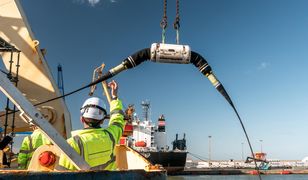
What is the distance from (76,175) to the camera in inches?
98.1

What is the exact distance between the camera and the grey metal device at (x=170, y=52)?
4.68 m

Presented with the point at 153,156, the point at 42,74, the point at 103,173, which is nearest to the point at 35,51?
the point at 42,74

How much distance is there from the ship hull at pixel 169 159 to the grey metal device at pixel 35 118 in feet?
157

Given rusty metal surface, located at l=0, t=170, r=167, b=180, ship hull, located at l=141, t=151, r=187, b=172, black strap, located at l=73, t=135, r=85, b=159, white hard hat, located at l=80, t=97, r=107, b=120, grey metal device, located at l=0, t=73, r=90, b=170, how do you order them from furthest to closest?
1. ship hull, located at l=141, t=151, r=187, b=172
2. white hard hat, located at l=80, t=97, r=107, b=120
3. black strap, located at l=73, t=135, r=85, b=159
4. grey metal device, located at l=0, t=73, r=90, b=170
5. rusty metal surface, located at l=0, t=170, r=167, b=180

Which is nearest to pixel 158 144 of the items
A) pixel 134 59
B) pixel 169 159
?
pixel 169 159

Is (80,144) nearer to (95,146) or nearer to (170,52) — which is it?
(95,146)

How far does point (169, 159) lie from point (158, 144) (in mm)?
5654

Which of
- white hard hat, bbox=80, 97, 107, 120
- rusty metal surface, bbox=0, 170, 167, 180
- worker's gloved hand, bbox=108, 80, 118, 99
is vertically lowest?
rusty metal surface, bbox=0, 170, 167, 180

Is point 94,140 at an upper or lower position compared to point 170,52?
lower

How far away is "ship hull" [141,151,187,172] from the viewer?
50.7 m

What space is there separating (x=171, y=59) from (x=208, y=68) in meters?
0.62

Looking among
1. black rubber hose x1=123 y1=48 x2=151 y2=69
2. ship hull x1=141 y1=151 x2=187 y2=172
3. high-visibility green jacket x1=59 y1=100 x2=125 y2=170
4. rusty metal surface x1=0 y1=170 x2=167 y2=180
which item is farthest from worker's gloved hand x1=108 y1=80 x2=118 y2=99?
ship hull x1=141 y1=151 x2=187 y2=172

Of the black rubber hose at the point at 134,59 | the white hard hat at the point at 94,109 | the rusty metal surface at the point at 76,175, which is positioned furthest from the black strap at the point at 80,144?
the black rubber hose at the point at 134,59

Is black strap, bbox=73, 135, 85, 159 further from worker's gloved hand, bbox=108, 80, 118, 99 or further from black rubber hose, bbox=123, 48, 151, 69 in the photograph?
black rubber hose, bbox=123, 48, 151, 69
